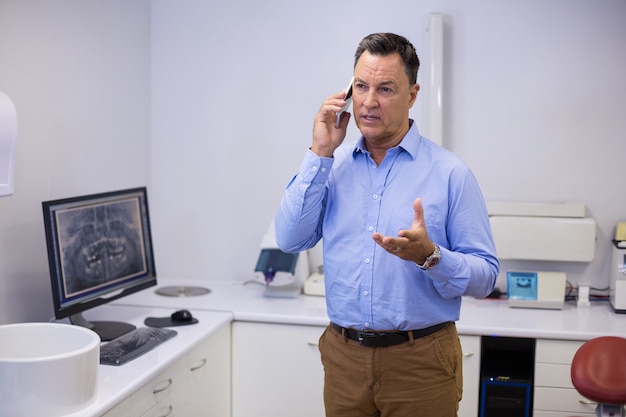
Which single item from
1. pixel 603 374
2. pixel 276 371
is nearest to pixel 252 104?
pixel 276 371

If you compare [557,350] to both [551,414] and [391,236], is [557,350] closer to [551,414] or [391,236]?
[551,414]

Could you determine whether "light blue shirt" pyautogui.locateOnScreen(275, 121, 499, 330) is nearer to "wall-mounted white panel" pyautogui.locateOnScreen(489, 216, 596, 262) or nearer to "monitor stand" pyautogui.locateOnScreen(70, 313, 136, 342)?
"monitor stand" pyautogui.locateOnScreen(70, 313, 136, 342)

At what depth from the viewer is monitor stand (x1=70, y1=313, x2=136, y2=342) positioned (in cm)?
266

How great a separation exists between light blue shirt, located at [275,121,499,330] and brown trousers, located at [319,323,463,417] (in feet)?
0.22

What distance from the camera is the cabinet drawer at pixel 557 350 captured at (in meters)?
2.81

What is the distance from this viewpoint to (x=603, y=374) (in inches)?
82.0

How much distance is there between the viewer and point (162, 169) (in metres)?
3.72

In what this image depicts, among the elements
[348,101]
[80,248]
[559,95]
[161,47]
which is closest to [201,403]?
[80,248]

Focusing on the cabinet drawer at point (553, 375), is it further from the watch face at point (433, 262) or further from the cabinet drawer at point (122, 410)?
Answer: the cabinet drawer at point (122, 410)

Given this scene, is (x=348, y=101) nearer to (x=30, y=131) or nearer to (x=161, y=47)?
(x=30, y=131)

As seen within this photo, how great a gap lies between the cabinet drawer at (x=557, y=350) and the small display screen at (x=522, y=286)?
1.22 feet

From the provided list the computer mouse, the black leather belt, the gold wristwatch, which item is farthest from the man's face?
the computer mouse

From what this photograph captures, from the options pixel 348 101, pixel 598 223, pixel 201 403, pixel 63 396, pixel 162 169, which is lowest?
pixel 201 403

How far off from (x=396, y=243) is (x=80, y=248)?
4.49ft
